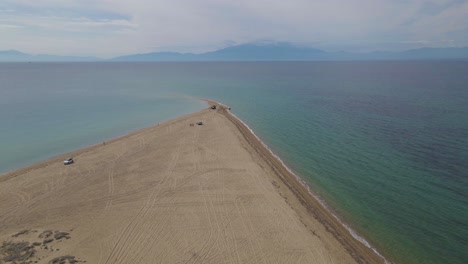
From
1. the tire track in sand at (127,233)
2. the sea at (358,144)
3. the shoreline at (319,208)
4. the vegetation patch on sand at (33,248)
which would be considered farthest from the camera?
the sea at (358,144)

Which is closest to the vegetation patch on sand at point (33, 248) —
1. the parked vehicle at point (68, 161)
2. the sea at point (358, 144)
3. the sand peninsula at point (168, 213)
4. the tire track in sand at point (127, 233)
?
the sand peninsula at point (168, 213)

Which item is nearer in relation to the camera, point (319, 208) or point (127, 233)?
point (127, 233)

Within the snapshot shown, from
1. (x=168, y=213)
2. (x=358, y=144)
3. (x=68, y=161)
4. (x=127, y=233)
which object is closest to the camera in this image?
(x=127, y=233)

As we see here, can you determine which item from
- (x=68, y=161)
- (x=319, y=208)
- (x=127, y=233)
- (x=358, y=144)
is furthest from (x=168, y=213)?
(x=358, y=144)

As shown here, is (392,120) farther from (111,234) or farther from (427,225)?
(111,234)

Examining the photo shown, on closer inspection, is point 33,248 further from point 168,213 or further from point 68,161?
point 68,161

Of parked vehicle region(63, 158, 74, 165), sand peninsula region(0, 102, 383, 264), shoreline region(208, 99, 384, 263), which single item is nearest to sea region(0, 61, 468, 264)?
shoreline region(208, 99, 384, 263)

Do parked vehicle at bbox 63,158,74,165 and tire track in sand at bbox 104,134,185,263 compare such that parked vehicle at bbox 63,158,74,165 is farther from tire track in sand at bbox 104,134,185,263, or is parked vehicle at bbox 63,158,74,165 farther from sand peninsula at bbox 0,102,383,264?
tire track in sand at bbox 104,134,185,263

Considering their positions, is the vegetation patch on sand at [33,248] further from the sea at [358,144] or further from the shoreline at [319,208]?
the sea at [358,144]

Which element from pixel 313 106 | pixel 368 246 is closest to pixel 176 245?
pixel 368 246
